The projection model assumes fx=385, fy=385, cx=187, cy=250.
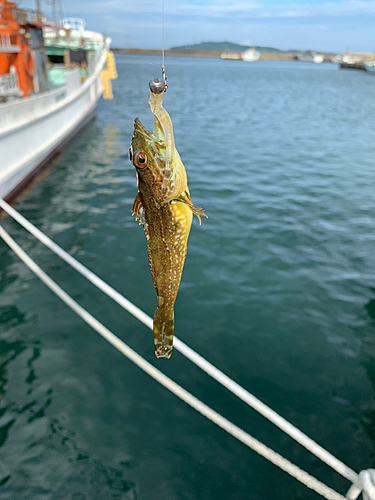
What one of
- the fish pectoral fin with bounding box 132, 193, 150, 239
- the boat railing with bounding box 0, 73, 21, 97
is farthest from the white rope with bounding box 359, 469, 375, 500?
the boat railing with bounding box 0, 73, 21, 97

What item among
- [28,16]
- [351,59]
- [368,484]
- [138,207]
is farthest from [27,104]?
[351,59]

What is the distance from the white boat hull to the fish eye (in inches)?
517

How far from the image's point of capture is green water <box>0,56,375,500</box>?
569 centimetres

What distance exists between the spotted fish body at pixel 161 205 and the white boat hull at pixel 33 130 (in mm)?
13115

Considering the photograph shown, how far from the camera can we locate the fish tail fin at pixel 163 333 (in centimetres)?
273

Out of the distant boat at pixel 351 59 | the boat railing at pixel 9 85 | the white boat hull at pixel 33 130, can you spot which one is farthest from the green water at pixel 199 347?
the distant boat at pixel 351 59

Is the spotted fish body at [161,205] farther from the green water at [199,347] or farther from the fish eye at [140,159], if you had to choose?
the green water at [199,347]

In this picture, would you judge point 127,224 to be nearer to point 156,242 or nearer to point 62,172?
point 62,172

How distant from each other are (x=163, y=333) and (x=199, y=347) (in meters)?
5.39

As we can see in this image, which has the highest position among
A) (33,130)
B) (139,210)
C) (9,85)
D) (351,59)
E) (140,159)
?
(351,59)

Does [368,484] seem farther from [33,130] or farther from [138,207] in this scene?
[33,130]

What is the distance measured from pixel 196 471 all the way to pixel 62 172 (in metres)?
16.3

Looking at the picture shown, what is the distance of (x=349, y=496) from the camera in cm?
318

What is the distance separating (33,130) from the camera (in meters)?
17.1
